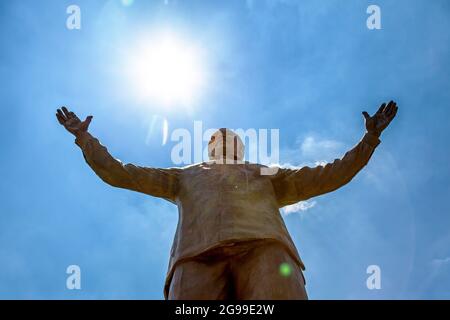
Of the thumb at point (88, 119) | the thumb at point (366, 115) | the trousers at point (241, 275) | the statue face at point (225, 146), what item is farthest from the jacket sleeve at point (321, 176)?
the thumb at point (88, 119)

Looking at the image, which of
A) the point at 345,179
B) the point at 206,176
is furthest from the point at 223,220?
the point at 345,179

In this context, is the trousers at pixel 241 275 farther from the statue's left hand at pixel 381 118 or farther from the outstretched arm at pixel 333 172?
the statue's left hand at pixel 381 118

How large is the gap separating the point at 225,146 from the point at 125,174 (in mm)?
1716

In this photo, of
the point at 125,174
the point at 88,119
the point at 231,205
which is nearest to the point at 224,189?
the point at 231,205

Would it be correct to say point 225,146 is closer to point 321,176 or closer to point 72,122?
point 321,176

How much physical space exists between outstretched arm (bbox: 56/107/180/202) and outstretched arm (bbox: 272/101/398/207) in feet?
4.64

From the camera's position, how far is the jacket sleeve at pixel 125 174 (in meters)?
7.34

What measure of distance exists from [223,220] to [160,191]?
1.40 m

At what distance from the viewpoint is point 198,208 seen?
22.5 ft

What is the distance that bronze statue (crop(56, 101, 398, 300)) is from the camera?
20.1 feet

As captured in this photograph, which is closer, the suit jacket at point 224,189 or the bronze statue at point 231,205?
the bronze statue at point 231,205

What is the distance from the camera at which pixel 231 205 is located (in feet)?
22.1

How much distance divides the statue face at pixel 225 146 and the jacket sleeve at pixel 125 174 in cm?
92
